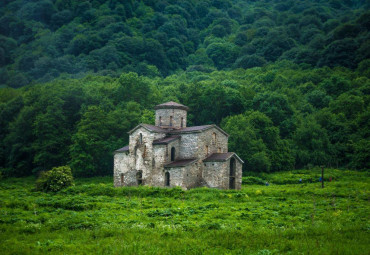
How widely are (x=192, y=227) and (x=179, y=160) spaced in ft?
70.6

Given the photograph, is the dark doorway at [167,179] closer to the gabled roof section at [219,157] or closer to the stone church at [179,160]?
the stone church at [179,160]

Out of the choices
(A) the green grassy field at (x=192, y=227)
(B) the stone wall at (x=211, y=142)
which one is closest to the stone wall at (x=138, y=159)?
(B) the stone wall at (x=211, y=142)

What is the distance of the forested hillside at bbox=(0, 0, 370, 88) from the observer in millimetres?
97812

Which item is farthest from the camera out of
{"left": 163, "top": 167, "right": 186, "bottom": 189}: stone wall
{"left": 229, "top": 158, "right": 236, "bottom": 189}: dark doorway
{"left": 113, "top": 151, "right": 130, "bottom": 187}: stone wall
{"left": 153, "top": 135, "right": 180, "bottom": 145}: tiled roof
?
{"left": 113, "top": 151, "right": 130, "bottom": 187}: stone wall

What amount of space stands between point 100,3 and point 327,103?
96.1 m

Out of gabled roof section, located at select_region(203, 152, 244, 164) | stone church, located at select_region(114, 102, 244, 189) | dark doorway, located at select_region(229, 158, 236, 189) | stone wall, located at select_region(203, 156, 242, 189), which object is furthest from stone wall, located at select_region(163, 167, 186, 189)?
dark doorway, located at select_region(229, 158, 236, 189)

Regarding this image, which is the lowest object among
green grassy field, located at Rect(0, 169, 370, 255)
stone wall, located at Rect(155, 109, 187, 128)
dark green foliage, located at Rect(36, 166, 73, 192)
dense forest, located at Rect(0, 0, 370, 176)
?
green grassy field, located at Rect(0, 169, 370, 255)

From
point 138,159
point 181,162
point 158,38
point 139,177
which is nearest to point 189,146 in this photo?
point 181,162

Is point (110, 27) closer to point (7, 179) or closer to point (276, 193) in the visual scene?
point (7, 179)

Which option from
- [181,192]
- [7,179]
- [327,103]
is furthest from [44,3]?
[181,192]

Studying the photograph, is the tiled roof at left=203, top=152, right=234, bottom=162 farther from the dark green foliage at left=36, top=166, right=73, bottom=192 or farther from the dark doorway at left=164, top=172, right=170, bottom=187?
the dark green foliage at left=36, top=166, right=73, bottom=192

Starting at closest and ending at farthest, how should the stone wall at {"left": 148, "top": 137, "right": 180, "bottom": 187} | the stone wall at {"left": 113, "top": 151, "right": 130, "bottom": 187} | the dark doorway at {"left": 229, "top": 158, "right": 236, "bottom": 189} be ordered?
the stone wall at {"left": 148, "top": 137, "right": 180, "bottom": 187}
the dark doorway at {"left": 229, "top": 158, "right": 236, "bottom": 189}
the stone wall at {"left": 113, "top": 151, "right": 130, "bottom": 187}

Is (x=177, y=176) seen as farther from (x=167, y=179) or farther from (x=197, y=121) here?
(x=197, y=121)

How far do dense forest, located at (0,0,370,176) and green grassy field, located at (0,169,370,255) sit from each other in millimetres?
27157
